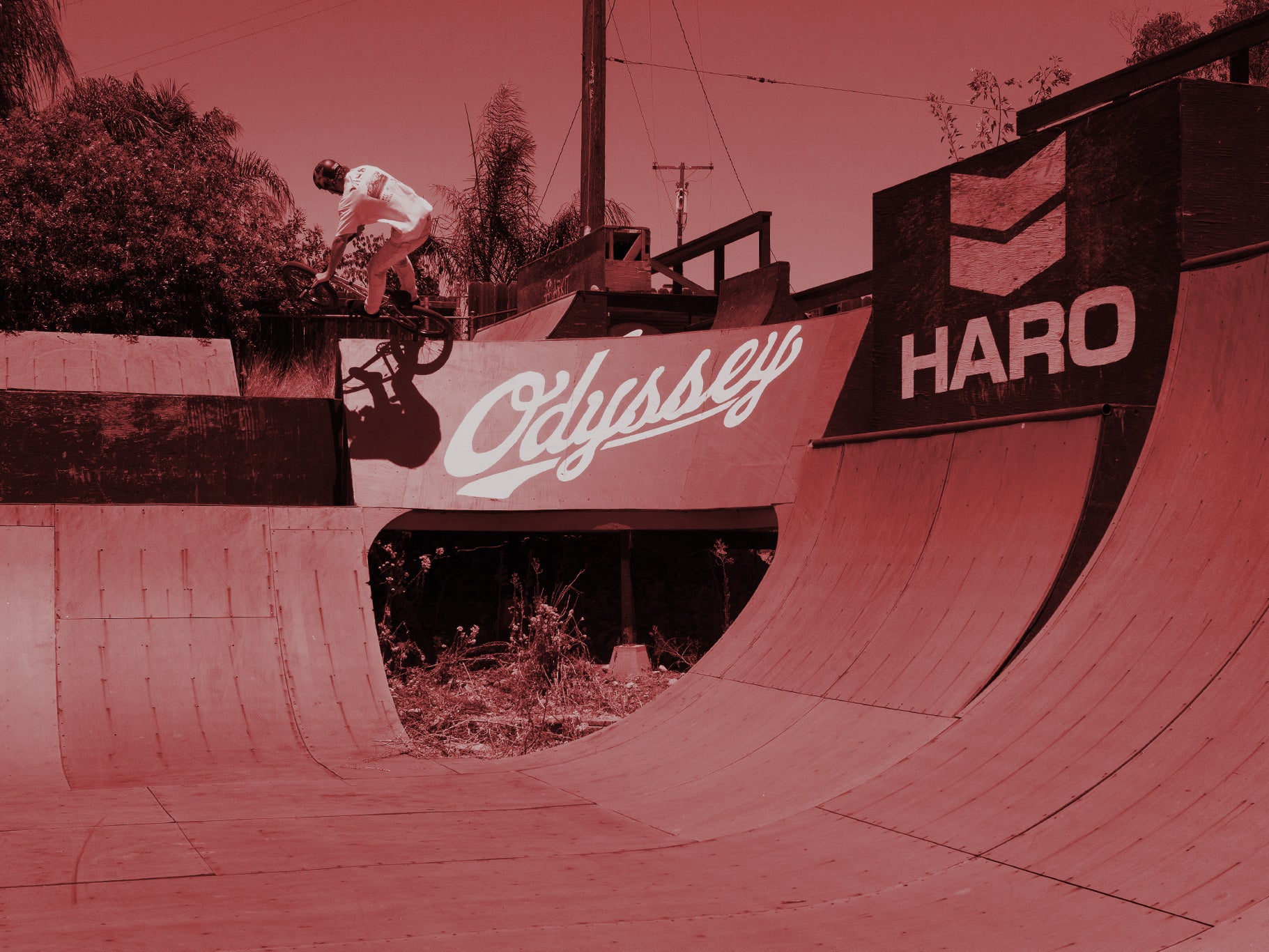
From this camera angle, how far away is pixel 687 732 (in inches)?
307

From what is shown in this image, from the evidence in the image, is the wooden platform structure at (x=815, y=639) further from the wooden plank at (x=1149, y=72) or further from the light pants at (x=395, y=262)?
the light pants at (x=395, y=262)

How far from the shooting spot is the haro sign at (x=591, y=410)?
11.6 meters

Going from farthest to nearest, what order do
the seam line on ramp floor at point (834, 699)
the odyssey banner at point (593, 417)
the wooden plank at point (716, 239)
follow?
the wooden plank at point (716, 239) → the odyssey banner at point (593, 417) → the seam line on ramp floor at point (834, 699)

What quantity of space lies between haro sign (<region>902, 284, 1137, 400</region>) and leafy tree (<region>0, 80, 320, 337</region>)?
14857mm

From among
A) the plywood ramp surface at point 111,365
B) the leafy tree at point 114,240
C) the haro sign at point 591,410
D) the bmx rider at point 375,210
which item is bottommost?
the haro sign at point 591,410

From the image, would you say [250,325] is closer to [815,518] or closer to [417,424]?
[417,424]

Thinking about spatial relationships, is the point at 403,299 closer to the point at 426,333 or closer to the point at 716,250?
the point at 426,333

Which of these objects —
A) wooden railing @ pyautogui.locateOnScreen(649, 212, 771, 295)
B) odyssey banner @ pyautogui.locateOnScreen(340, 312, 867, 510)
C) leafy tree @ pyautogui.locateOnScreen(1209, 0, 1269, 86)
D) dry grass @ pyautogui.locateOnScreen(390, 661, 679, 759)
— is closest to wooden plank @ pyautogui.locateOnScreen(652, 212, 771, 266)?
wooden railing @ pyautogui.locateOnScreen(649, 212, 771, 295)

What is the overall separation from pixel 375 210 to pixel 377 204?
0.07 metres

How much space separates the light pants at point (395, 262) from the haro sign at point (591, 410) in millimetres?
1379

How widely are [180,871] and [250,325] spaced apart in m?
18.5

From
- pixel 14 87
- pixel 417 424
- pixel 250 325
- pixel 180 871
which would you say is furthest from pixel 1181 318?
pixel 14 87

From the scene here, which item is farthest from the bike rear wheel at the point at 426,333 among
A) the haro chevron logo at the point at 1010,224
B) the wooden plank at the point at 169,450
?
the haro chevron logo at the point at 1010,224

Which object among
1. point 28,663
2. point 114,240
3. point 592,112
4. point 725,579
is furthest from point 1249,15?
point 28,663
